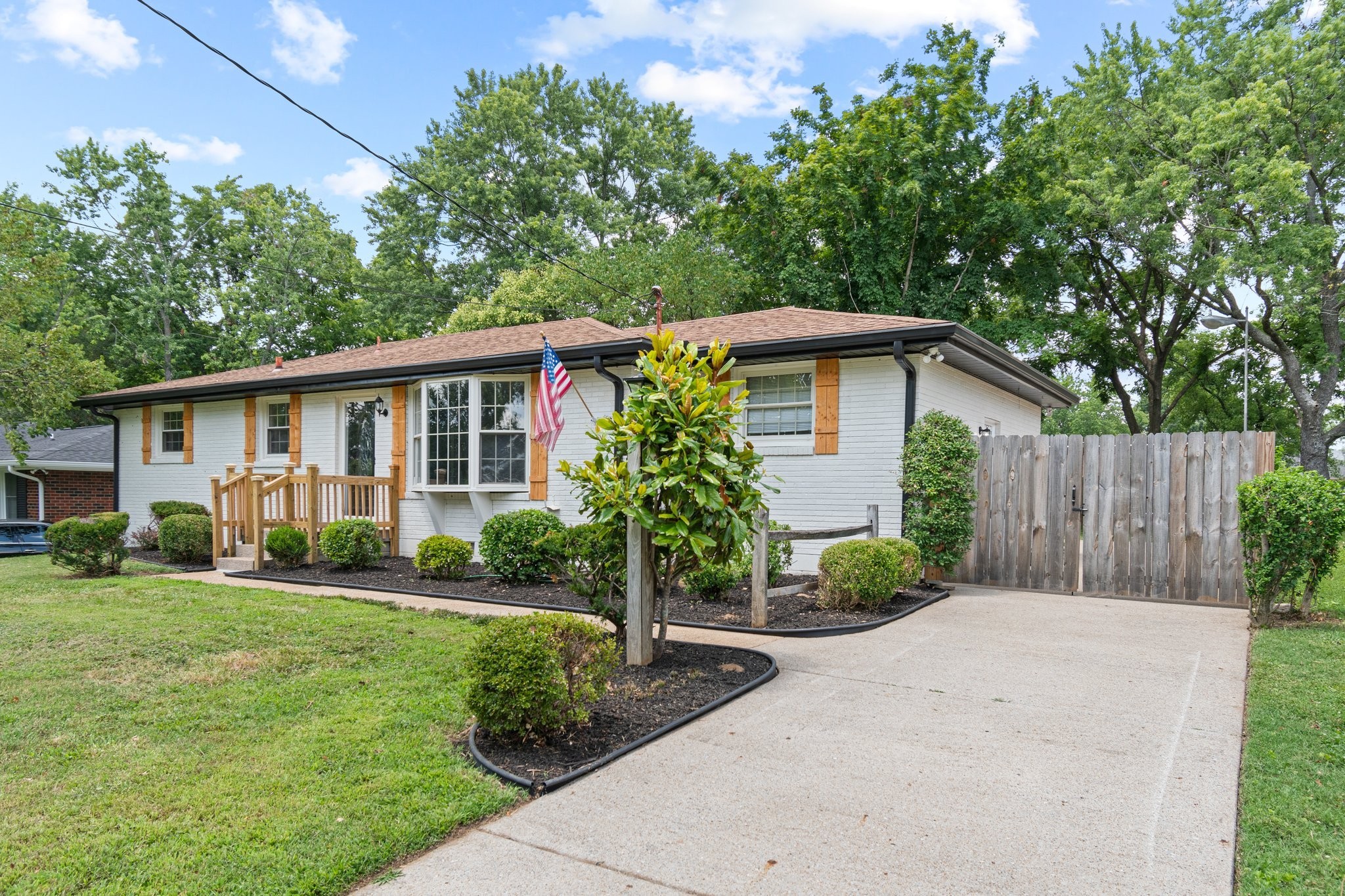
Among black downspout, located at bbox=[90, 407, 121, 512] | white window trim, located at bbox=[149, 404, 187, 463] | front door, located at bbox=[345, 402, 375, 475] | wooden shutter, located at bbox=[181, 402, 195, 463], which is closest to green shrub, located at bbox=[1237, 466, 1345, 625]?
front door, located at bbox=[345, 402, 375, 475]

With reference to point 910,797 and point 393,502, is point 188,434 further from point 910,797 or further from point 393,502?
point 910,797

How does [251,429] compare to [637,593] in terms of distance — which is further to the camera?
[251,429]

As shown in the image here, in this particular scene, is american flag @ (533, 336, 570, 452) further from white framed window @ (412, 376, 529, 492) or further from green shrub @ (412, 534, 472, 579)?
white framed window @ (412, 376, 529, 492)

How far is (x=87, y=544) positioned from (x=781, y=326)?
9.78m

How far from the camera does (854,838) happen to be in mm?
2941

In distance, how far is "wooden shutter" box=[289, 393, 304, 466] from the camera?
13.8 m

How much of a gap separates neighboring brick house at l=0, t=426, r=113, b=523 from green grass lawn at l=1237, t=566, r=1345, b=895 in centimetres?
2270

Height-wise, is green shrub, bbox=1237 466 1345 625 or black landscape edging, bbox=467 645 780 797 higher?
green shrub, bbox=1237 466 1345 625

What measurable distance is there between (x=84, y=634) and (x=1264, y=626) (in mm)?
10230

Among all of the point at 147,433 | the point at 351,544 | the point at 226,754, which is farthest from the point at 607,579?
the point at 147,433

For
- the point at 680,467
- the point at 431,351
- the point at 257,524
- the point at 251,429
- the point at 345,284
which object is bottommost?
the point at 257,524

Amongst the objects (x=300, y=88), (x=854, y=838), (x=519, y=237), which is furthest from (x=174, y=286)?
(x=854, y=838)

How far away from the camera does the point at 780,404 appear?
33.9ft

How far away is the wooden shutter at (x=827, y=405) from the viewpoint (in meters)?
9.79
